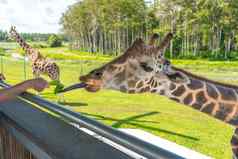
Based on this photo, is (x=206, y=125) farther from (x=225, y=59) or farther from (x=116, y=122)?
(x=225, y=59)

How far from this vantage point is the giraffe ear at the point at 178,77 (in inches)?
62.5

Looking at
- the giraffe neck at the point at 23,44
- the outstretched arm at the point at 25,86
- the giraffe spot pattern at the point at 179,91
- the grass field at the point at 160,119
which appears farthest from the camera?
the giraffe neck at the point at 23,44

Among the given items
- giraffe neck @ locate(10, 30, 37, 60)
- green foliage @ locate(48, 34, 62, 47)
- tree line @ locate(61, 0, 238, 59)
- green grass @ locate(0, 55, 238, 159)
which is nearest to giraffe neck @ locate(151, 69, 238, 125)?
green grass @ locate(0, 55, 238, 159)

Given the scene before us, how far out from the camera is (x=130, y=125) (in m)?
4.70

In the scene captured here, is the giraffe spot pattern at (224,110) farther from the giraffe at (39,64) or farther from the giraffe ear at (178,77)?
the giraffe at (39,64)

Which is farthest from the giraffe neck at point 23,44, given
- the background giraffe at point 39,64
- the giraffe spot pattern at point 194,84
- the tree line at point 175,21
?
the tree line at point 175,21

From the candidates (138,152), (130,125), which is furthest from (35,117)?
(130,125)

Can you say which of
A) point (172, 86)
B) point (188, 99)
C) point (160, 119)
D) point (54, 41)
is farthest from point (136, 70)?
point (54, 41)

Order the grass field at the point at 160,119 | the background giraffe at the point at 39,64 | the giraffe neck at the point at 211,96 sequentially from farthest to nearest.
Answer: the background giraffe at the point at 39,64, the grass field at the point at 160,119, the giraffe neck at the point at 211,96

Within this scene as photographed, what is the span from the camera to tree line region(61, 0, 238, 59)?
57.4 ft

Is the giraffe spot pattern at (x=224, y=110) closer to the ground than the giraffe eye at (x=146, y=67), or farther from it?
closer to the ground

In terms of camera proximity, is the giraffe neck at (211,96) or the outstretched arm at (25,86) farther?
the giraffe neck at (211,96)

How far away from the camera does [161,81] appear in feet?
5.62

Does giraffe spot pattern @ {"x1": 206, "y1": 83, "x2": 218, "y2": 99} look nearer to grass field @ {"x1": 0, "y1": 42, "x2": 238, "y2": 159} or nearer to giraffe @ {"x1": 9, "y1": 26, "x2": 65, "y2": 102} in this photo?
grass field @ {"x1": 0, "y1": 42, "x2": 238, "y2": 159}
